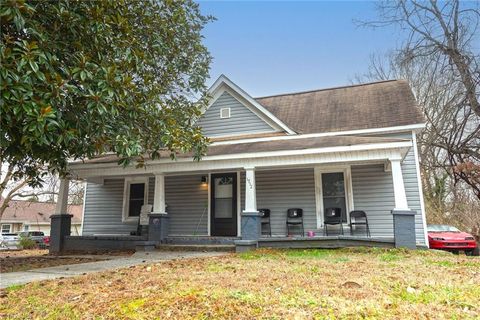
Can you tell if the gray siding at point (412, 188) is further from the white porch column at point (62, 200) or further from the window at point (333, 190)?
the white porch column at point (62, 200)

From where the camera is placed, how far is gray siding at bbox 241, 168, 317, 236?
34.3ft

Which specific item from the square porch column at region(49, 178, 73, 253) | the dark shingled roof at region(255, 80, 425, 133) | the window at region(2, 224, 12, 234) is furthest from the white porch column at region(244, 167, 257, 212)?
the window at region(2, 224, 12, 234)

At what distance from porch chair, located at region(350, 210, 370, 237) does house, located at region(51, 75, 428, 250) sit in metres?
0.17

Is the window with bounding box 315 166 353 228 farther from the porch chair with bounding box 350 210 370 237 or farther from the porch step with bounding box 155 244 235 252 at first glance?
the porch step with bounding box 155 244 235 252

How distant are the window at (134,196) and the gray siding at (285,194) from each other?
4301 millimetres

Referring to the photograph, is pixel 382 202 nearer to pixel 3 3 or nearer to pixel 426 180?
pixel 3 3

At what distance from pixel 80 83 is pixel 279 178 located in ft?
21.9

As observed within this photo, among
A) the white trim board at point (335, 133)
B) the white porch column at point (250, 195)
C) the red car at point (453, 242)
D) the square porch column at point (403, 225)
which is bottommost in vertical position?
the red car at point (453, 242)

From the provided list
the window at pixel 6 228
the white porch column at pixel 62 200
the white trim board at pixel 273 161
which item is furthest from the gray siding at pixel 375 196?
the window at pixel 6 228

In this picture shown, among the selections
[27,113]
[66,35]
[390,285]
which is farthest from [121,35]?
[390,285]

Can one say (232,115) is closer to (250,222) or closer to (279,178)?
(279,178)

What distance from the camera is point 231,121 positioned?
11883 mm

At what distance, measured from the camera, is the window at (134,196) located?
486 inches

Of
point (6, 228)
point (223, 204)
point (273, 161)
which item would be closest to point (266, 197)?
point (223, 204)
